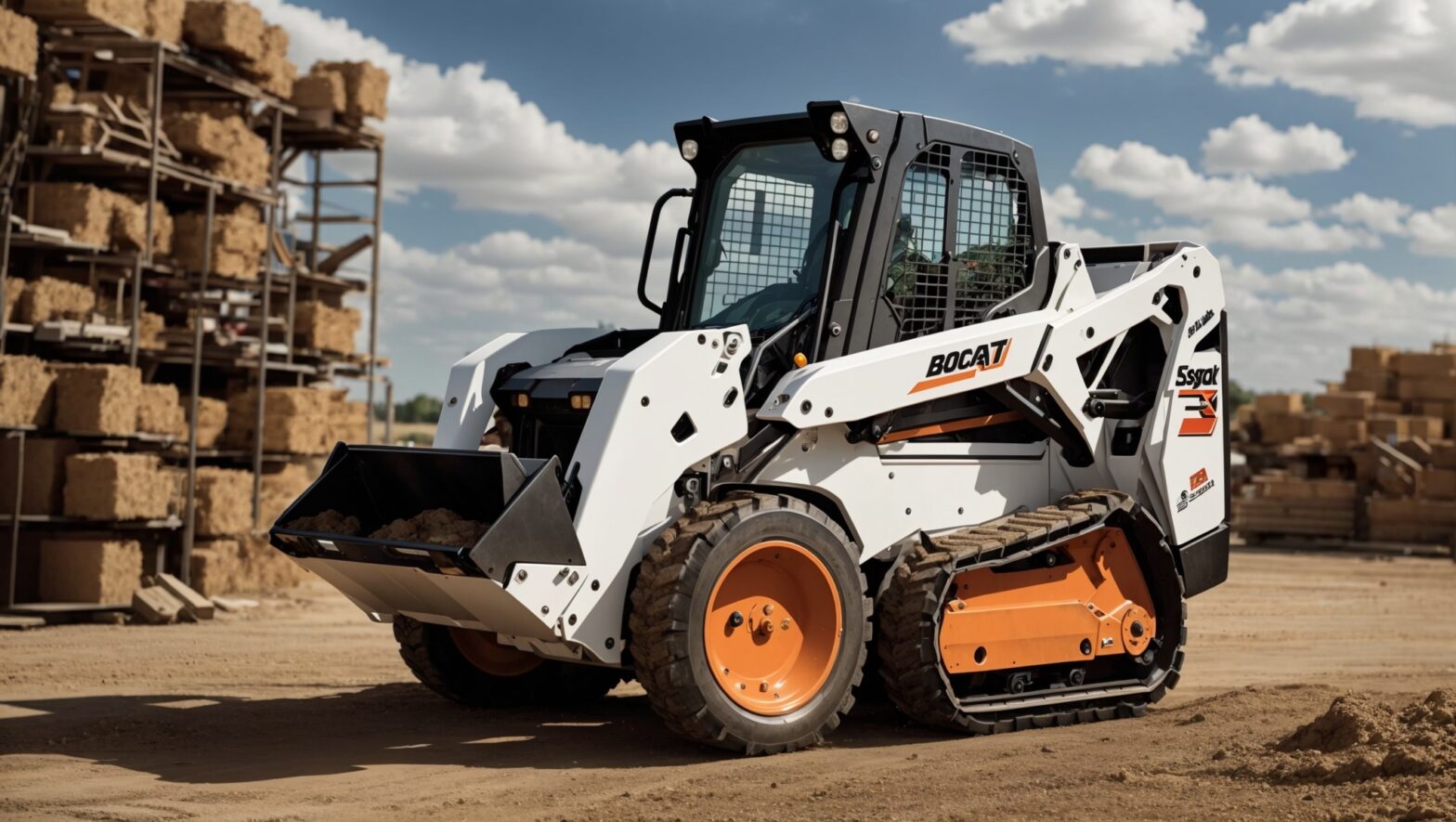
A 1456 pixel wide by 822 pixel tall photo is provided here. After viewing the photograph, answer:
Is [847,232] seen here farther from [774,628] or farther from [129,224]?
[129,224]

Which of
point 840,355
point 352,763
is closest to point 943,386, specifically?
point 840,355

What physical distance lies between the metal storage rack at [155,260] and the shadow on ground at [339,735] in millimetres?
7636

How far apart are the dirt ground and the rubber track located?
0.18m

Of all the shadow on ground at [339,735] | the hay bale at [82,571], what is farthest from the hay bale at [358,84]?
the shadow on ground at [339,735]

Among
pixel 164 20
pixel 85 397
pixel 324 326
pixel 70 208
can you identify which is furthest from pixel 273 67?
pixel 85 397

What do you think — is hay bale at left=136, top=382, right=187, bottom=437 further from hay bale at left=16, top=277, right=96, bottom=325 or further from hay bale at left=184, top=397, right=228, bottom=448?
hay bale at left=16, top=277, right=96, bottom=325

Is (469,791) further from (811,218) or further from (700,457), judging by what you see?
(811,218)

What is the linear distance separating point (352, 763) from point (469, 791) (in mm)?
1036

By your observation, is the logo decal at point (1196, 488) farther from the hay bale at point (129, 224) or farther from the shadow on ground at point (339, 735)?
the hay bale at point (129, 224)

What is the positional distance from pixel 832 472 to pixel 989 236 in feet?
6.59

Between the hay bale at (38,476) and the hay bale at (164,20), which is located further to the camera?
the hay bale at (164,20)

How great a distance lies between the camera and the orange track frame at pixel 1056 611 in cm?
895

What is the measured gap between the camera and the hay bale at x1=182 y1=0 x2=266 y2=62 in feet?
65.7

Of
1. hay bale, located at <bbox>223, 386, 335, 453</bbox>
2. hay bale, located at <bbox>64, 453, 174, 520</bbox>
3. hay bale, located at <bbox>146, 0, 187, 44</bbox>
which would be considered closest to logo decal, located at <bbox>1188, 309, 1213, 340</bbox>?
hay bale, located at <bbox>64, 453, 174, 520</bbox>
